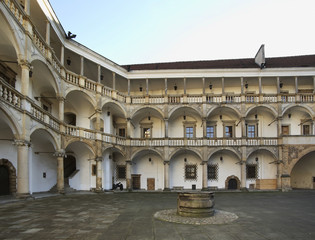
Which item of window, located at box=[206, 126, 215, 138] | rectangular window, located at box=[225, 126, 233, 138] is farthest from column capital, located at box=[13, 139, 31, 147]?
rectangular window, located at box=[225, 126, 233, 138]

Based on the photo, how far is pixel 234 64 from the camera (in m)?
29.4

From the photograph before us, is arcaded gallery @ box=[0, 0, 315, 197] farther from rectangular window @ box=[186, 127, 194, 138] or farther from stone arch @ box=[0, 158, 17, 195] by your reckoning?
stone arch @ box=[0, 158, 17, 195]

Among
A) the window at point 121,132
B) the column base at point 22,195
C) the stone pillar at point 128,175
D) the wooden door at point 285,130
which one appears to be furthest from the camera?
the window at point 121,132

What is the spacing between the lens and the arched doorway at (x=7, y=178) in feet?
51.9

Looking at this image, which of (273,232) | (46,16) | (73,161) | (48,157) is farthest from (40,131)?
(273,232)

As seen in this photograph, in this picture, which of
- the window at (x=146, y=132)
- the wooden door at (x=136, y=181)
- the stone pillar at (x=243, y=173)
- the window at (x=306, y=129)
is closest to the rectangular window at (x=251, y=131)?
the stone pillar at (x=243, y=173)

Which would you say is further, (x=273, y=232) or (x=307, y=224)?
(x=307, y=224)

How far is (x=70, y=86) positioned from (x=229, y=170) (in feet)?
56.5

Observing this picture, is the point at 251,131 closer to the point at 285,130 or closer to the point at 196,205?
the point at 285,130

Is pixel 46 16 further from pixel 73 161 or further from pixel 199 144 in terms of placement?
pixel 199 144

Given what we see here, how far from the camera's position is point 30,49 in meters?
14.2

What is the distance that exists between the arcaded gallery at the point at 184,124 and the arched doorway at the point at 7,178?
372 centimetres

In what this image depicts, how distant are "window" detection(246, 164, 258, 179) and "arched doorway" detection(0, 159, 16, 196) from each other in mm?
20745

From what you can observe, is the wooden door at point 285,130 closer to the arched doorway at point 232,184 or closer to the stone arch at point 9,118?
the arched doorway at point 232,184
